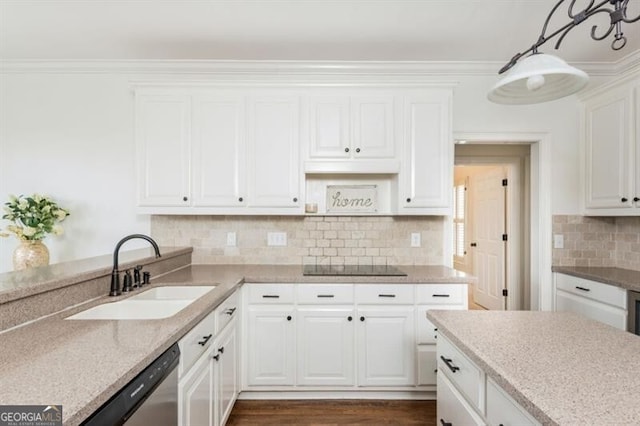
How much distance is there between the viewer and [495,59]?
2734mm

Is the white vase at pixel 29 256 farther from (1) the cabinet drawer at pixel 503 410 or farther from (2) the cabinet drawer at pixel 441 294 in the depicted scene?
(1) the cabinet drawer at pixel 503 410

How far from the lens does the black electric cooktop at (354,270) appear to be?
93.3 inches

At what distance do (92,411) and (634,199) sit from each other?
10.9 feet

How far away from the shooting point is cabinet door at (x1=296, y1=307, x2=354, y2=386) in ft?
7.54

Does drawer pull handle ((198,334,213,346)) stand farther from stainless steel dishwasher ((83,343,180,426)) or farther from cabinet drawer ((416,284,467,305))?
cabinet drawer ((416,284,467,305))

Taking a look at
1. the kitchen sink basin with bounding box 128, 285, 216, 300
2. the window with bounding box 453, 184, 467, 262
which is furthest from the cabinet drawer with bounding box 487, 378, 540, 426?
the window with bounding box 453, 184, 467, 262

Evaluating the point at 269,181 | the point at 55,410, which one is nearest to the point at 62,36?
the point at 269,181

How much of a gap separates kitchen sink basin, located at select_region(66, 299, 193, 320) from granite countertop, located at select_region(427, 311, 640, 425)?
143cm

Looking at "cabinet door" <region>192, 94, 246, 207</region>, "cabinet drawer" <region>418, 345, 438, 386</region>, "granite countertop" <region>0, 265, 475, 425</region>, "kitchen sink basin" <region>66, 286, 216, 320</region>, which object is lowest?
"cabinet drawer" <region>418, 345, 438, 386</region>

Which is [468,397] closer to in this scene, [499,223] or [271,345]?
[271,345]

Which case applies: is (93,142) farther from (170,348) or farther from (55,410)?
(55,410)

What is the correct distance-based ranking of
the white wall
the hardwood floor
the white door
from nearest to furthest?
the hardwood floor < the white wall < the white door

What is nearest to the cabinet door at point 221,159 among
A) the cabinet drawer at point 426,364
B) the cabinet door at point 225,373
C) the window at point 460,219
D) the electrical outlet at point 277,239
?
the electrical outlet at point 277,239

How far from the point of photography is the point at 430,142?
2586 mm
